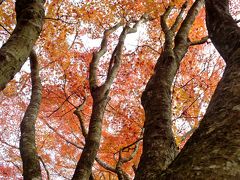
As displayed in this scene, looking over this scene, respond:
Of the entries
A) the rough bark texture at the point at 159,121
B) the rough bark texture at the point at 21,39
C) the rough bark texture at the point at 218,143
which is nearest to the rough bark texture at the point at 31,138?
the rough bark texture at the point at 21,39

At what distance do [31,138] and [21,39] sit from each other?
2.24m

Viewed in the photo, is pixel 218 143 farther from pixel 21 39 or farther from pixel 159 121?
pixel 21 39

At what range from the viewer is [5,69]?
3.35 m

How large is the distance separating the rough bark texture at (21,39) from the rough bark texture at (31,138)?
1.92 m

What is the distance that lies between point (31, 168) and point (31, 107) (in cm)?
177

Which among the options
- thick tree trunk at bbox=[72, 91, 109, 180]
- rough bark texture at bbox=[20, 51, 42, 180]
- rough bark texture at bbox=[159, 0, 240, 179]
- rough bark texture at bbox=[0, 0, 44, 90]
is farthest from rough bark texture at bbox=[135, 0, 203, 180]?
rough bark texture at bbox=[20, 51, 42, 180]

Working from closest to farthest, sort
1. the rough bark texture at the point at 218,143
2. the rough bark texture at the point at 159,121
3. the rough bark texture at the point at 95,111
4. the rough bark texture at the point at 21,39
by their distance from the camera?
1. the rough bark texture at the point at 218,143
2. the rough bark texture at the point at 159,121
3. the rough bark texture at the point at 21,39
4. the rough bark texture at the point at 95,111

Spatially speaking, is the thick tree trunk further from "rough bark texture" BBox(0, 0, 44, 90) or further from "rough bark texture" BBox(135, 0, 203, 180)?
"rough bark texture" BBox(0, 0, 44, 90)

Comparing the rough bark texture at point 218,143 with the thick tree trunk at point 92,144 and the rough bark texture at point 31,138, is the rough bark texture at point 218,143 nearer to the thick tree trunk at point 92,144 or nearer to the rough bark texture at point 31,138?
the thick tree trunk at point 92,144

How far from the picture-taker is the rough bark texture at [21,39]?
3.38 metres

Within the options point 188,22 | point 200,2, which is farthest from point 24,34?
point 200,2

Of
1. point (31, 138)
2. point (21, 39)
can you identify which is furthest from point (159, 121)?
point (31, 138)

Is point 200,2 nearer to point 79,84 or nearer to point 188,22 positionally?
point 188,22

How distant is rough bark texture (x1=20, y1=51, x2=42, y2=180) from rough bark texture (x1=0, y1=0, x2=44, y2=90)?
192 centimetres
